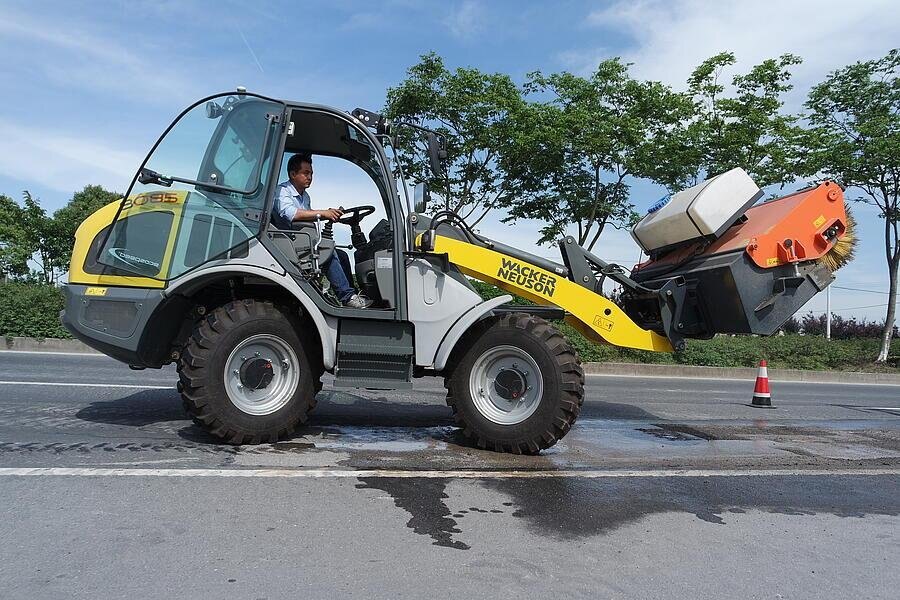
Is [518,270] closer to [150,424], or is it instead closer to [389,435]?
[389,435]

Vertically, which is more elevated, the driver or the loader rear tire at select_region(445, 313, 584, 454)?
the driver

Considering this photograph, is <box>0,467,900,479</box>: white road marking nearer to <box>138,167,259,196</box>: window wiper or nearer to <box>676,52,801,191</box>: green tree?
<box>138,167,259,196</box>: window wiper

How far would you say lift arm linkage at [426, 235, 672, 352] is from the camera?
17.6 ft

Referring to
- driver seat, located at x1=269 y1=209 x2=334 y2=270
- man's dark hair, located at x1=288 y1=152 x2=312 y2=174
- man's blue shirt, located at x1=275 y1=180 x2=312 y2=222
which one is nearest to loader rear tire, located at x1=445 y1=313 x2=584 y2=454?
driver seat, located at x1=269 y1=209 x2=334 y2=270

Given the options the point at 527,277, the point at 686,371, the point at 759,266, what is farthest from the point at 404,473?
the point at 686,371

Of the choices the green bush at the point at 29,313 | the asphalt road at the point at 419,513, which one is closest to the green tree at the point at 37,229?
the green bush at the point at 29,313

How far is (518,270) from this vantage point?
5.48 metres

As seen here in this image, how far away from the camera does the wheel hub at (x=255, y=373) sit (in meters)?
4.93

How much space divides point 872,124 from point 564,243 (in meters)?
18.6

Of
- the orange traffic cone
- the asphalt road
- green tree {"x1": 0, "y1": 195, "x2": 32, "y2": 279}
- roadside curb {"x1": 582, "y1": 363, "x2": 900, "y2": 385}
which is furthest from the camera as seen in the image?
green tree {"x1": 0, "y1": 195, "x2": 32, "y2": 279}

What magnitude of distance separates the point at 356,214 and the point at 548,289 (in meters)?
1.88

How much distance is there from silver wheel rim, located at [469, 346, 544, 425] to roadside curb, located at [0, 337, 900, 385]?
1185 centimetres

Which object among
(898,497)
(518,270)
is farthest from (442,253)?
(898,497)

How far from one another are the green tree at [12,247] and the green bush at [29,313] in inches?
480
